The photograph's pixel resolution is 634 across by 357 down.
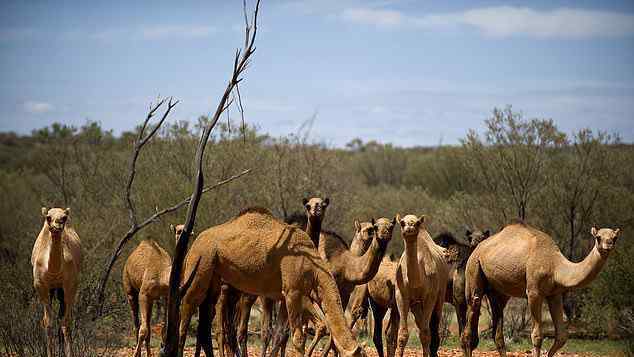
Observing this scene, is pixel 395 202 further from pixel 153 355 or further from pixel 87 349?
pixel 87 349

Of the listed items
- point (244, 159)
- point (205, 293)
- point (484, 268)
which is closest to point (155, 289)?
point (205, 293)

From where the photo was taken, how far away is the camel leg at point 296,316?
10258 millimetres

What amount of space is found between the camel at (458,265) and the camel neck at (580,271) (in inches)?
84.6

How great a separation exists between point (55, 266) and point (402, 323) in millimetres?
5040

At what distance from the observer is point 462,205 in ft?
90.8

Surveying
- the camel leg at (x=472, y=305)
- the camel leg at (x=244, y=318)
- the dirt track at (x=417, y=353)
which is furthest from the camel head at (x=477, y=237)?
the camel leg at (x=244, y=318)

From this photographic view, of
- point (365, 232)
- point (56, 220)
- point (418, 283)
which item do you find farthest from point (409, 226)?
point (56, 220)

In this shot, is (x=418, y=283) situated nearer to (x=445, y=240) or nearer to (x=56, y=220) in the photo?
(x=445, y=240)

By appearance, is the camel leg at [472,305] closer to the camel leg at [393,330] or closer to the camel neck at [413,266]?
the camel leg at [393,330]

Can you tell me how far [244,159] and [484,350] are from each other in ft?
39.0

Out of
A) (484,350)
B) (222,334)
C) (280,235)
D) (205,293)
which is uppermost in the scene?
(280,235)

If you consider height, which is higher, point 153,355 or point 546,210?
point 546,210

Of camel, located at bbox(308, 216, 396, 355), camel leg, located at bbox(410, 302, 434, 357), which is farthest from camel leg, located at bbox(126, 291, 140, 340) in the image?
camel leg, located at bbox(410, 302, 434, 357)

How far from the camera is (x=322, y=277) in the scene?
1038 centimetres
